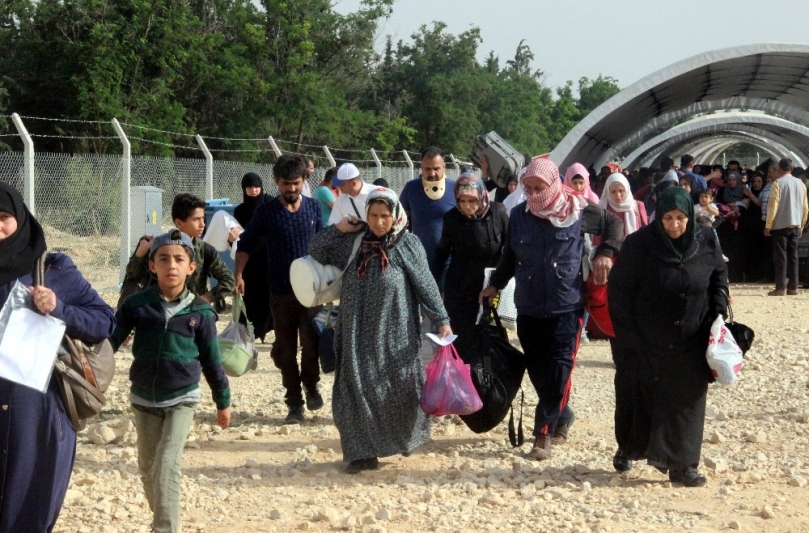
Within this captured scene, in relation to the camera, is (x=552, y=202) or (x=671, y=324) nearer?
(x=671, y=324)

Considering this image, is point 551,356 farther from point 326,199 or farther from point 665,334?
point 326,199

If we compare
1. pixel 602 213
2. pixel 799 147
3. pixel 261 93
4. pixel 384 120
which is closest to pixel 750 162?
pixel 799 147

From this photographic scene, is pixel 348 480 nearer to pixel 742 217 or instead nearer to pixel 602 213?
pixel 602 213

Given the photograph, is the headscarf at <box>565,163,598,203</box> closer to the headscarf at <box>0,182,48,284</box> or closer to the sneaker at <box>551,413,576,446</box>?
the sneaker at <box>551,413,576,446</box>

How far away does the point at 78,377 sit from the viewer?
3656 mm

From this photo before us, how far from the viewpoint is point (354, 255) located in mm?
5992

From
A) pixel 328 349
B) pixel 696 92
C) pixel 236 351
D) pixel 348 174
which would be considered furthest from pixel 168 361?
pixel 696 92

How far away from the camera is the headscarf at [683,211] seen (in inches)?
220

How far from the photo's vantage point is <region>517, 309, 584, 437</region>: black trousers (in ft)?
20.6

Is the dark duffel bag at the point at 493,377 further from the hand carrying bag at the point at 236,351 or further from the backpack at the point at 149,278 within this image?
the backpack at the point at 149,278

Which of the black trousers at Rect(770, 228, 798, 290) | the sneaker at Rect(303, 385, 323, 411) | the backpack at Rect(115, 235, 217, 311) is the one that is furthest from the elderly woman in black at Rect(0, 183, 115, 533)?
the black trousers at Rect(770, 228, 798, 290)

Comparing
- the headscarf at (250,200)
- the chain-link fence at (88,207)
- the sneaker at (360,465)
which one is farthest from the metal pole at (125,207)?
the sneaker at (360,465)

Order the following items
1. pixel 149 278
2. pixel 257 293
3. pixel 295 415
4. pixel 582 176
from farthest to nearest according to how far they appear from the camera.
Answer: pixel 582 176
pixel 257 293
pixel 295 415
pixel 149 278

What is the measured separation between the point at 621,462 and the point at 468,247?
1696 millimetres
